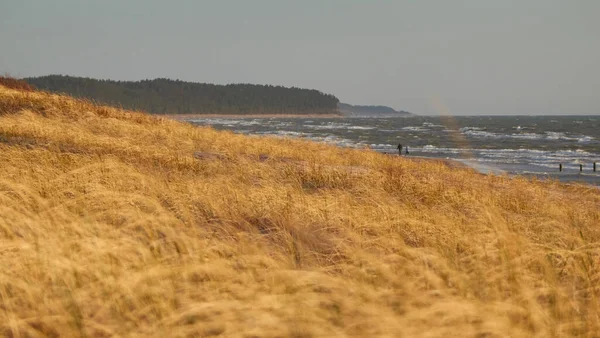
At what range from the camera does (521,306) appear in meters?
3.22

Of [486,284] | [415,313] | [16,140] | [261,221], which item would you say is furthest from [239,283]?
[16,140]

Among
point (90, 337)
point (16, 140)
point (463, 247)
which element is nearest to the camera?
point (90, 337)

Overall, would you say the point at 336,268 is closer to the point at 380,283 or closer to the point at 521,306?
the point at 380,283

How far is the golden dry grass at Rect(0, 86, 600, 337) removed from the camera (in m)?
2.98

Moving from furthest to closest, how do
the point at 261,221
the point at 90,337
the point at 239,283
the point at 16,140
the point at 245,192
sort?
1. the point at 16,140
2. the point at 245,192
3. the point at 261,221
4. the point at 239,283
5. the point at 90,337

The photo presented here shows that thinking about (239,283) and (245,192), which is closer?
(239,283)

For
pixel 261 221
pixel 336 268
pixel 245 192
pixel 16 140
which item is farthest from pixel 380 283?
pixel 16 140

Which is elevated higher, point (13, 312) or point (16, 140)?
point (16, 140)

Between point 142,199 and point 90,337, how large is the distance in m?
3.17

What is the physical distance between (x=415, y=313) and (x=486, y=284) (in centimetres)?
97

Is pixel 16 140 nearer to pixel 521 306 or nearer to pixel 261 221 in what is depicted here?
pixel 261 221

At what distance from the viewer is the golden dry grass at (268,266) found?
9.78 feet

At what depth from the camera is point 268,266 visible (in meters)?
3.93

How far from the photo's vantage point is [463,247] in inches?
189
